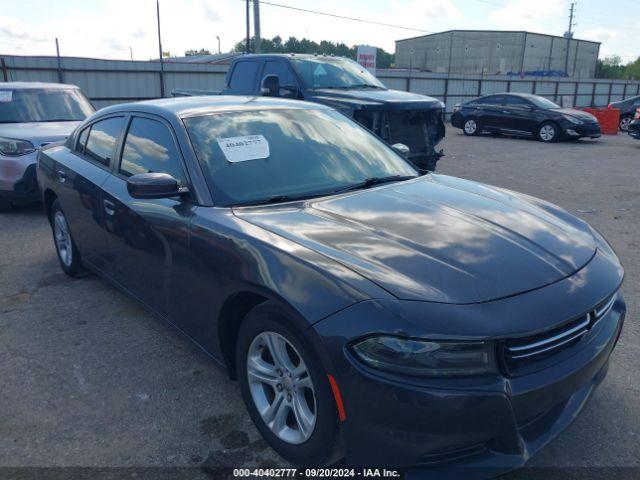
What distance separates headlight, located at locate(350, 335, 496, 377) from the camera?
78.4 inches

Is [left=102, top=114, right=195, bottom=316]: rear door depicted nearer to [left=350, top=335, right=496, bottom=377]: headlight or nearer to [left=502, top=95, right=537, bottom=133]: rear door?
[left=350, top=335, right=496, bottom=377]: headlight

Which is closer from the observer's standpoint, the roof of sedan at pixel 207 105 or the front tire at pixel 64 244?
the roof of sedan at pixel 207 105

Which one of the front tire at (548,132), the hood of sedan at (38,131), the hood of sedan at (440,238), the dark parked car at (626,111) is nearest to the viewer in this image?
the hood of sedan at (440,238)

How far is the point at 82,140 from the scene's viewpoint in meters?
4.66

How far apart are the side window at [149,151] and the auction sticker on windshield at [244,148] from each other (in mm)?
285

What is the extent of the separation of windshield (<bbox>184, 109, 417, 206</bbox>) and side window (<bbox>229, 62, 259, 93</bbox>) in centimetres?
660

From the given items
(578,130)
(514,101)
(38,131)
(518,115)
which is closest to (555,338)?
(38,131)

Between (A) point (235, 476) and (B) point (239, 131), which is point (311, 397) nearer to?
(A) point (235, 476)

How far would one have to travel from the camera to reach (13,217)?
7422 millimetres

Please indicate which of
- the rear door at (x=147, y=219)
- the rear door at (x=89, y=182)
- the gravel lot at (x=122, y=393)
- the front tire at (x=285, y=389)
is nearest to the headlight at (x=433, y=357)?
the front tire at (x=285, y=389)

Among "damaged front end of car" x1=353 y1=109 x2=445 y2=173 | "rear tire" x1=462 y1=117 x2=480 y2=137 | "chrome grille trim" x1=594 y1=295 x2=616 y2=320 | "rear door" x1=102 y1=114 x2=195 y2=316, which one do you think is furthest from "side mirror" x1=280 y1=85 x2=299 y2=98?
"rear tire" x1=462 y1=117 x2=480 y2=137

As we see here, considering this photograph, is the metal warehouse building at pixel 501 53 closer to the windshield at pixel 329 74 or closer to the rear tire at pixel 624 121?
the rear tire at pixel 624 121

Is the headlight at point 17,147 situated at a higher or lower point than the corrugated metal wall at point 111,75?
lower

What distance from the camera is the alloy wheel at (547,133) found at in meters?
16.9
